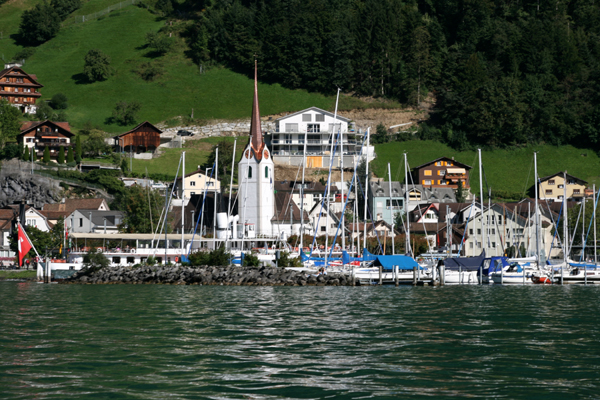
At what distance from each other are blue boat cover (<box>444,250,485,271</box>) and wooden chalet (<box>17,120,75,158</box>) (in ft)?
249

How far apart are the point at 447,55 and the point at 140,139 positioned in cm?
6784

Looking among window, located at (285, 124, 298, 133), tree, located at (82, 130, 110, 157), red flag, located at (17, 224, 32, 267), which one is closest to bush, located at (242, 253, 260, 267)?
red flag, located at (17, 224, 32, 267)

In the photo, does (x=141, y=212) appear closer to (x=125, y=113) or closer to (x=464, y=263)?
(x=464, y=263)

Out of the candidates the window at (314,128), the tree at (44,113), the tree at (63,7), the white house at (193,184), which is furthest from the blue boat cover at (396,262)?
the tree at (63,7)

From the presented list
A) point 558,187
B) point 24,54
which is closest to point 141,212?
point 558,187

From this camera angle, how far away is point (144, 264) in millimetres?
67500

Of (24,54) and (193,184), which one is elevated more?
(24,54)

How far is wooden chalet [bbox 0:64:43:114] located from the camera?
141 metres

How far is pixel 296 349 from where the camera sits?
22.4 meters

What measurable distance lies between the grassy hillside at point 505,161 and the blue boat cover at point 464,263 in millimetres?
52977

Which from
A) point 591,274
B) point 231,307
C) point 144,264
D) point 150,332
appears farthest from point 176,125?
point 150,332

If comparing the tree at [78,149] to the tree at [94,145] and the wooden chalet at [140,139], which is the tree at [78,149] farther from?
the wooden chalet at [140,139]

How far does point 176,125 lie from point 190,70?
26505 mm

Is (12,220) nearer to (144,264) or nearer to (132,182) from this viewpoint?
(132,182)
